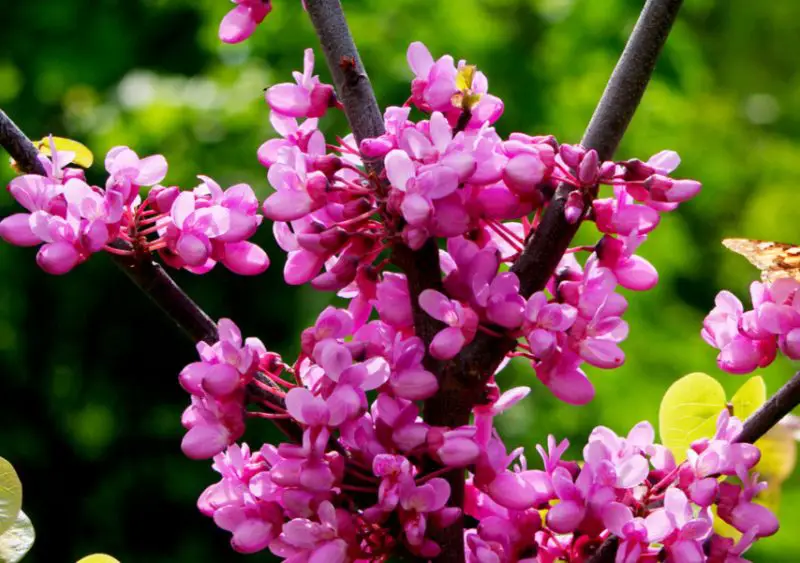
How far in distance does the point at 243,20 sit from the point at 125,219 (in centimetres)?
25

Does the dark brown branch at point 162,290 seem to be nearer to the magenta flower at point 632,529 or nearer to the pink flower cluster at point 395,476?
the pink flower cluster at point 395,476

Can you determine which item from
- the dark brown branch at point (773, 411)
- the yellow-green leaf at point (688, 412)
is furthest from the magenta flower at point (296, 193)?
the yellow-green leaf at point (688, 412)

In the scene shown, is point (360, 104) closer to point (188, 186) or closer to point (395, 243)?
point (395, 243)

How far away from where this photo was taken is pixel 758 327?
105 cm

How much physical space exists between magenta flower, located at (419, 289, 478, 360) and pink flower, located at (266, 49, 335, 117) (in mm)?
243

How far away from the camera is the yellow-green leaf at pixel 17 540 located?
3.05ft

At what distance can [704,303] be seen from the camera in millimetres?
6484

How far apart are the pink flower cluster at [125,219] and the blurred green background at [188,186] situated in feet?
11.0

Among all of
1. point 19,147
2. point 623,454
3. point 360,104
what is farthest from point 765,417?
point 19,147

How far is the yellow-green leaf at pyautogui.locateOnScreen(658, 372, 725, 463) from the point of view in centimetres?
128

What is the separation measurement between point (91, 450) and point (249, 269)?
473cm

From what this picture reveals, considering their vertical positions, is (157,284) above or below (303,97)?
below

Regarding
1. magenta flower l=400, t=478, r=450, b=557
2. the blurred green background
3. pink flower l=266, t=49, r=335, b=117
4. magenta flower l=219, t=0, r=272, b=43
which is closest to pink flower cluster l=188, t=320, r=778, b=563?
magenta flower l=400, t=478, r=450, b=557

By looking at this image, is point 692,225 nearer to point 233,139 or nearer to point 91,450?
point 233,139
